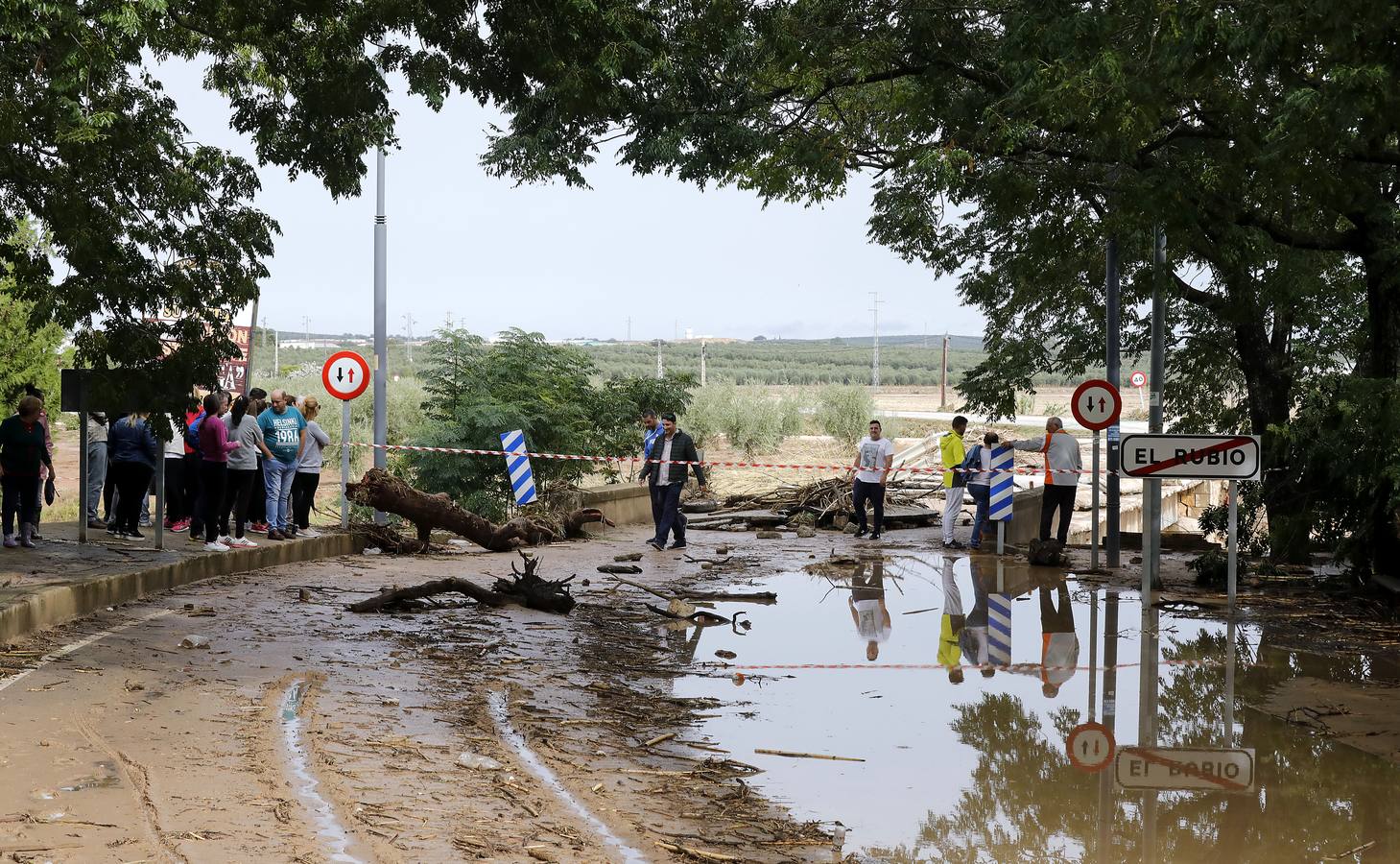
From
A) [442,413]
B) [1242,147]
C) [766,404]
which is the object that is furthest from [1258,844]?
[766,404]

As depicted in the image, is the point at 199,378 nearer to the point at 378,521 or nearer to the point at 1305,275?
the point at 378,521

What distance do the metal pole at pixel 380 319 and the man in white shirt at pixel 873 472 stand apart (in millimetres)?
7332

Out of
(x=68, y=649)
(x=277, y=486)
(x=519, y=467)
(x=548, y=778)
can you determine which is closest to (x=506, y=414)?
(x=519, y=467)

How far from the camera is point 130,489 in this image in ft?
54.2

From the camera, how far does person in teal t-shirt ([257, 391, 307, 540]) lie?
17672 millimetres

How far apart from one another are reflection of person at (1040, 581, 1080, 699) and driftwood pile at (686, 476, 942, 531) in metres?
10.0

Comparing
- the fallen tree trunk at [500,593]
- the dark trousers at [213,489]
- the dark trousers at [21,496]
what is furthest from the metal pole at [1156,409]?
the dark trousers at [21,496]

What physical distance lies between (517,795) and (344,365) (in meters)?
14.2

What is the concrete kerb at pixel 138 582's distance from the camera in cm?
1073

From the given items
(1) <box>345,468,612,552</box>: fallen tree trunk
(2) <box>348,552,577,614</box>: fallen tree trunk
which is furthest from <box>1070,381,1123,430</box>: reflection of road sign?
(1) <box>345,468,612,552</box>: fallen tree trunk

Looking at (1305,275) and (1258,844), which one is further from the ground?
(1305,275)

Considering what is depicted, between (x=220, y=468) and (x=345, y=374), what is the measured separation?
4129 mm

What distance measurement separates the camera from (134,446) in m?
16.1

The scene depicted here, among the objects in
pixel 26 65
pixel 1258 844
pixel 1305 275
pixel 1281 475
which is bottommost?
pixel 1258 844
